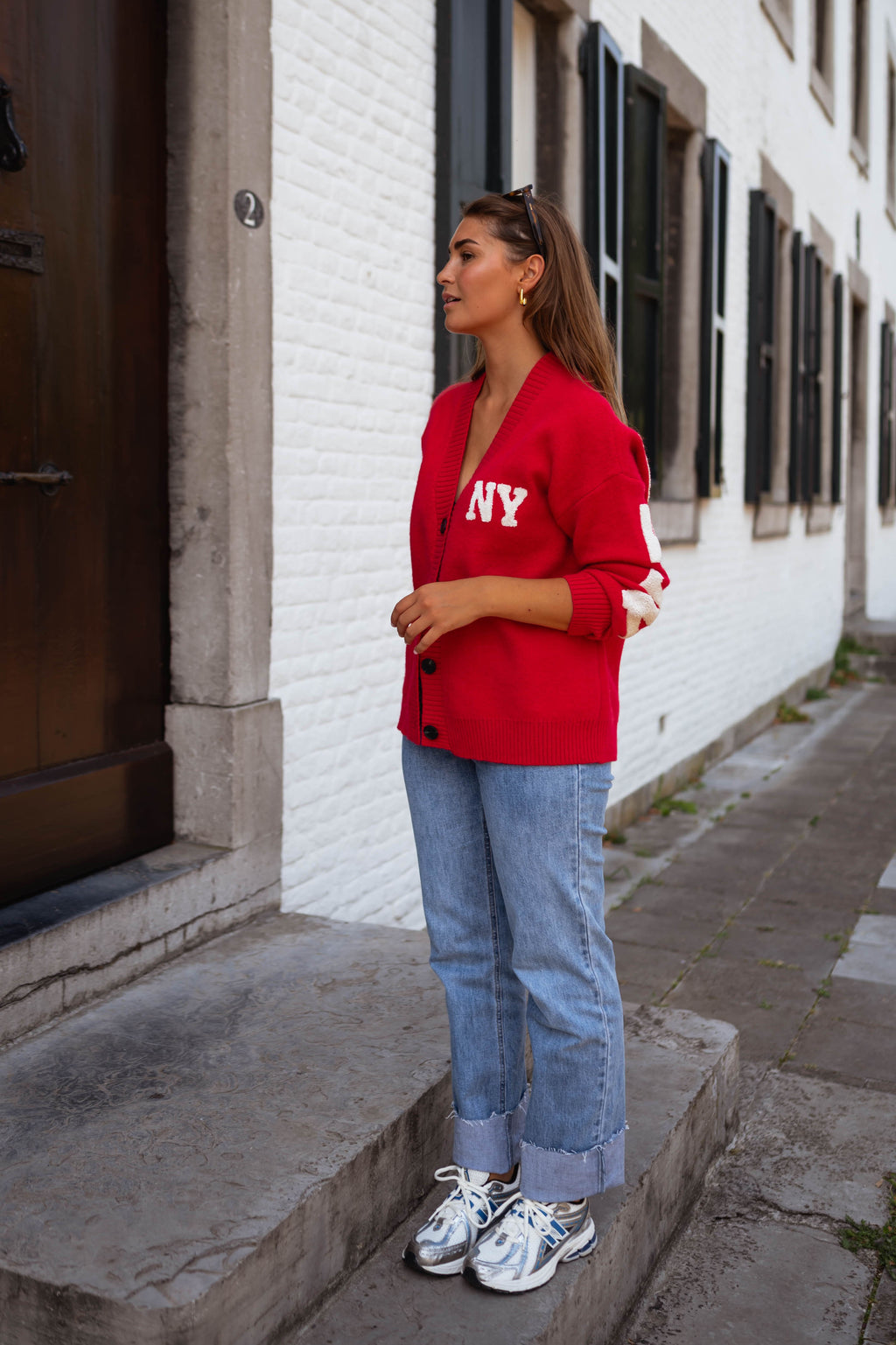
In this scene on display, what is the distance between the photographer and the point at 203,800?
11.5 feet

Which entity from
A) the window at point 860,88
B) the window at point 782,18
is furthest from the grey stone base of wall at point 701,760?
the window at point 860,88

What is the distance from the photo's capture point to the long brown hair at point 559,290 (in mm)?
2094

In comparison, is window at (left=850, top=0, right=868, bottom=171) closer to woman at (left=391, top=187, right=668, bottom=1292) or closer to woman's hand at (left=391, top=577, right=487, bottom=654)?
woman at (left=391, top=187, right=668, bottom=1292)

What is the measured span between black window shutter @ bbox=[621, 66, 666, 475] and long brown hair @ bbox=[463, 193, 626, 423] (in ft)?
13.8

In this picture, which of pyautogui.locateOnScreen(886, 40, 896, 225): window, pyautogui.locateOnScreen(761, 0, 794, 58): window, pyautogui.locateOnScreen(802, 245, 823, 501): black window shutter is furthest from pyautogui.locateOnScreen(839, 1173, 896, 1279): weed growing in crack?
pyautogui.locateOnScreen(886, 40, 896, 225): window

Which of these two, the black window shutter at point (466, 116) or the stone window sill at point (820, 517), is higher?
the black window shutter at point (466, 116)

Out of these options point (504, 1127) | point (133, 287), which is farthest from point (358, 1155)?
point (133, 287)

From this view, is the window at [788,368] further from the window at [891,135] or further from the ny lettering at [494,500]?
the ny lettering at [494,500]

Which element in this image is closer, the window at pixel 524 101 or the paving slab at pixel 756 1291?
the paving slab at pixel 756 1291

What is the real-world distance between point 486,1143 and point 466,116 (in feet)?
11.8

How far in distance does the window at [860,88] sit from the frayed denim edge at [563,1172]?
13.0m

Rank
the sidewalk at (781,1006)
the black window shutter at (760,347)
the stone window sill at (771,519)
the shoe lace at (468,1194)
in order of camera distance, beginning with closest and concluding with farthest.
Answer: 1. the shoe lace at (468,1194)
2. the sidewalk at (781,1006)
3. the black window shutter at (760,347)
4. the stone window sill at (771,519)

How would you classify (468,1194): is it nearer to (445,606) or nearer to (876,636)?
(445,606)

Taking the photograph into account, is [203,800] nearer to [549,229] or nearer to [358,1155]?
[358,1155]
